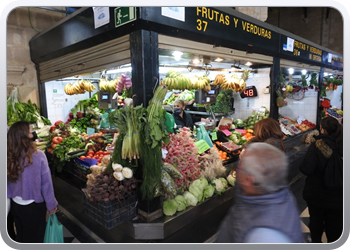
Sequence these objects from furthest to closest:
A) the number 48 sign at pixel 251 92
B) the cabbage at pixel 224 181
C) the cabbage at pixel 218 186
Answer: the number 48 sign at pixel 251 92
the cabbage at pixel 224 181
the cabbage at pixel 218 186

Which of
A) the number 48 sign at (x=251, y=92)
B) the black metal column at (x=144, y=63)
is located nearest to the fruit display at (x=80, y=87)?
the black metal column at (x=144, y=63)

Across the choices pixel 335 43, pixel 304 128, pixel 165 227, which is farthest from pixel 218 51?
pixel 335 43

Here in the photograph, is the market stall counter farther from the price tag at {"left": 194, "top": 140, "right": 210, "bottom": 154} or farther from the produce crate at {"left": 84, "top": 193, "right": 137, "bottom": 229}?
the price tag at {"left": 194, "top": 140, "right": 210, "bottom": 154}

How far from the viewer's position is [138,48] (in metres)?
2.39

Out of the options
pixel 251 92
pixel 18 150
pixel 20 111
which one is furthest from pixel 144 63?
pixel 251 92

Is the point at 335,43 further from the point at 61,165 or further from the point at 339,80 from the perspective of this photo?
the point at 61,165

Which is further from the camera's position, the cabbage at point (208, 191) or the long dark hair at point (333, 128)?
the cabbage at point (208, 191)

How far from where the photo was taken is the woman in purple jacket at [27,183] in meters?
2.25

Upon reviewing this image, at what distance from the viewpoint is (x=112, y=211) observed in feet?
7.77

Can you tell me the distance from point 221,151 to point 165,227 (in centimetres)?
198

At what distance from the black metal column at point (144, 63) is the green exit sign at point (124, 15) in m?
0.14

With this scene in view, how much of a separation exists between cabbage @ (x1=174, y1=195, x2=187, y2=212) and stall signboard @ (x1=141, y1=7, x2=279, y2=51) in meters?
1.89

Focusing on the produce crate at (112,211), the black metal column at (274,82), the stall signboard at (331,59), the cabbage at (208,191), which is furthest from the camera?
the stall signboard at (331,59)

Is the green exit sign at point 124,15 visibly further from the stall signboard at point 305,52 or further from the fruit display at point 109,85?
the stall signboard at point 305,52
